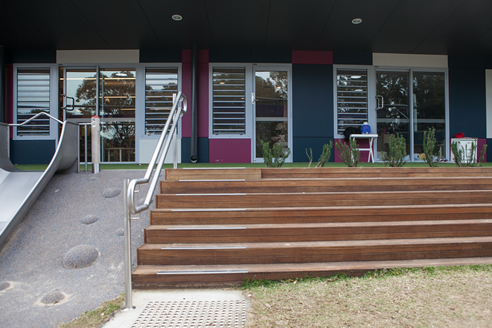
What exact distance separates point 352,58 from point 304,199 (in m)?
5.80

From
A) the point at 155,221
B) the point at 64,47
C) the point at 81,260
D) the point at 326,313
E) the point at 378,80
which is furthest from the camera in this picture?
the point at 378,80

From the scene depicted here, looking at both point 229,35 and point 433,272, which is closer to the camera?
point 433,272

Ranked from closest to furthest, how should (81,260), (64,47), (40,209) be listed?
1. (81,260)
2. (40,209)
3. (64,47)

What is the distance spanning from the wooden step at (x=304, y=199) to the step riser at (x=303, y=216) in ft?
0.61

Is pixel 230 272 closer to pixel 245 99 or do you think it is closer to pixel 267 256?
pixel 267 256

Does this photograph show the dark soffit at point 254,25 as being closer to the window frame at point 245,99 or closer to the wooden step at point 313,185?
the window frame at point 245,99

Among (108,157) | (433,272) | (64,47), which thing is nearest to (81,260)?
(433,272)

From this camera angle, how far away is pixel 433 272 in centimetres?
231

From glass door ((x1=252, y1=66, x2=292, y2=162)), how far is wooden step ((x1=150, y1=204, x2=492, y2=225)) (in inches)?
180

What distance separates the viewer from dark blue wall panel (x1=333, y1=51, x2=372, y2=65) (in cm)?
758

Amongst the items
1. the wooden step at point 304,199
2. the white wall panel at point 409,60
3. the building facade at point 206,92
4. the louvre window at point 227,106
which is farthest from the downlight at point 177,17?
the white wall panel at point 409,60

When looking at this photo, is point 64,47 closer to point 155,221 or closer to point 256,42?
point 256,42

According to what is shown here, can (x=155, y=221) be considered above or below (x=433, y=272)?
above

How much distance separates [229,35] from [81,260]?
556cm
